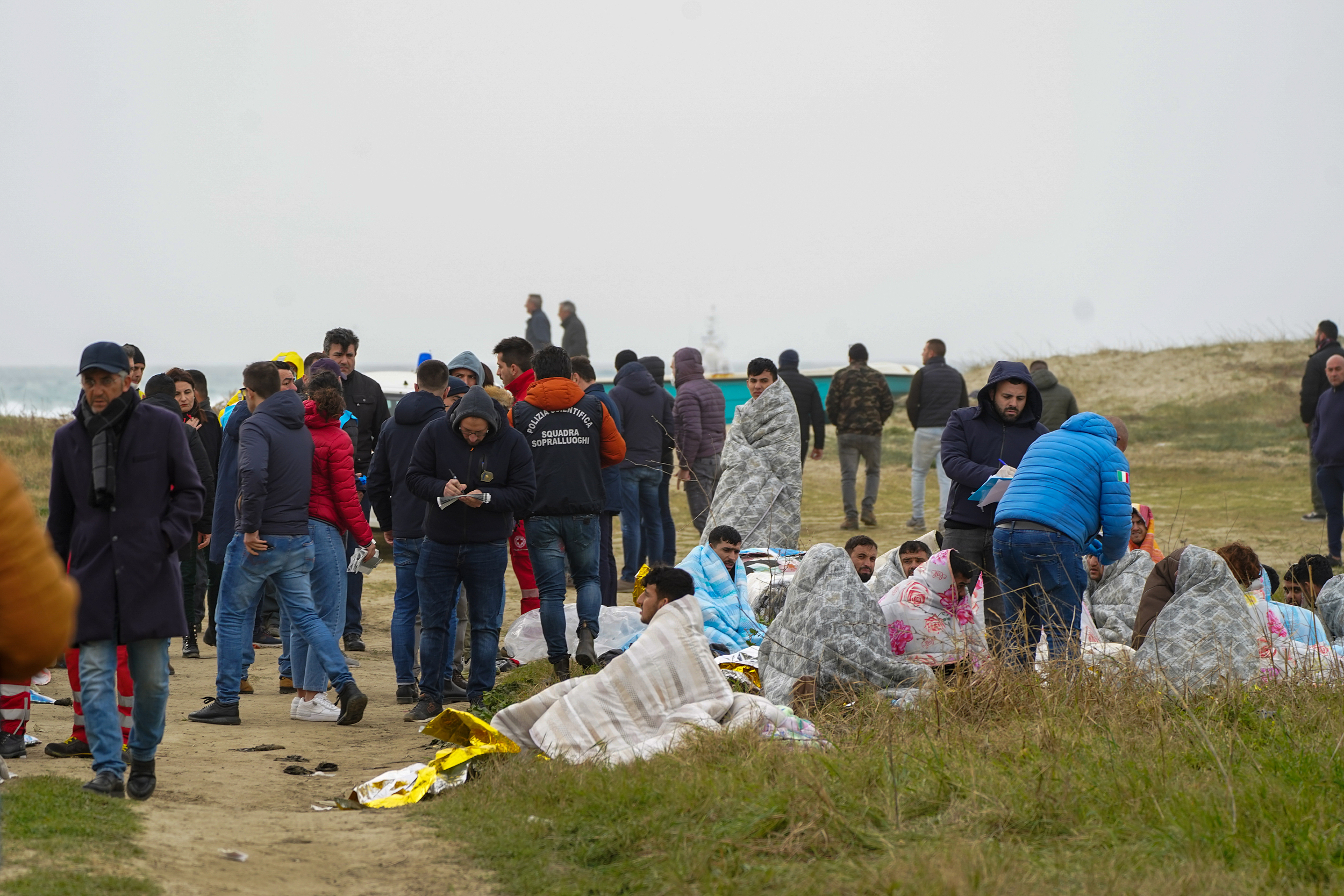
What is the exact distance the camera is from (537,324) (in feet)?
58.2

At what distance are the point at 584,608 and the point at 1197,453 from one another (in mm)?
17614

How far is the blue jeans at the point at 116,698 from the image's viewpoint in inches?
189

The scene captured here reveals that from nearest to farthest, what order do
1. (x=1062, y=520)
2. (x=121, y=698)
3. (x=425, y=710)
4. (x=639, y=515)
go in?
1. (x=121, y=698)
2. (x=1062, y=520)
3. (x=425, y=710)
4. (x=639, y=515)

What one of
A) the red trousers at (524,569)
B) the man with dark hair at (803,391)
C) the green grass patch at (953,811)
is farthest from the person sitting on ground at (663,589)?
the man with dark hair at (803,391)

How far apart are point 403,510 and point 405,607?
584 millimetres

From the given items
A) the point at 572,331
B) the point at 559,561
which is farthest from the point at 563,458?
the point at 572,331

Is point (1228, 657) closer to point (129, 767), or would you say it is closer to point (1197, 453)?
point (129, 767)

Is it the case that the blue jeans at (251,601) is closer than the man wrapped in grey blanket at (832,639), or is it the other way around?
the man wrapped in grey blanket at (832,639)

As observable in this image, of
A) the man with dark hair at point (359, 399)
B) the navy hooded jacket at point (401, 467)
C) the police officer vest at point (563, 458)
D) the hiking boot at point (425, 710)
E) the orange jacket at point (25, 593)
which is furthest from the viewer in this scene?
the man with dark hair at point (359, 399)

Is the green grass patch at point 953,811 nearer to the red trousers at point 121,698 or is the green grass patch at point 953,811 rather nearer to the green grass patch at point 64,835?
the green grass patch at point 64,835

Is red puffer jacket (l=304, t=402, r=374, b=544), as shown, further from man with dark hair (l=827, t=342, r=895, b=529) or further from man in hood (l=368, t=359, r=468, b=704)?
man with dark hair (l=827, t=342, r=895, b=529)

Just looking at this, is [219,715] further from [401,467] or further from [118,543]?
[118,543]

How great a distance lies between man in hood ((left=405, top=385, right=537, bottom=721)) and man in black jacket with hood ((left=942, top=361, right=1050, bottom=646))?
2454 millimetres

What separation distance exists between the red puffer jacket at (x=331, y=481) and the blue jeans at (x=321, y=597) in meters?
0.08
